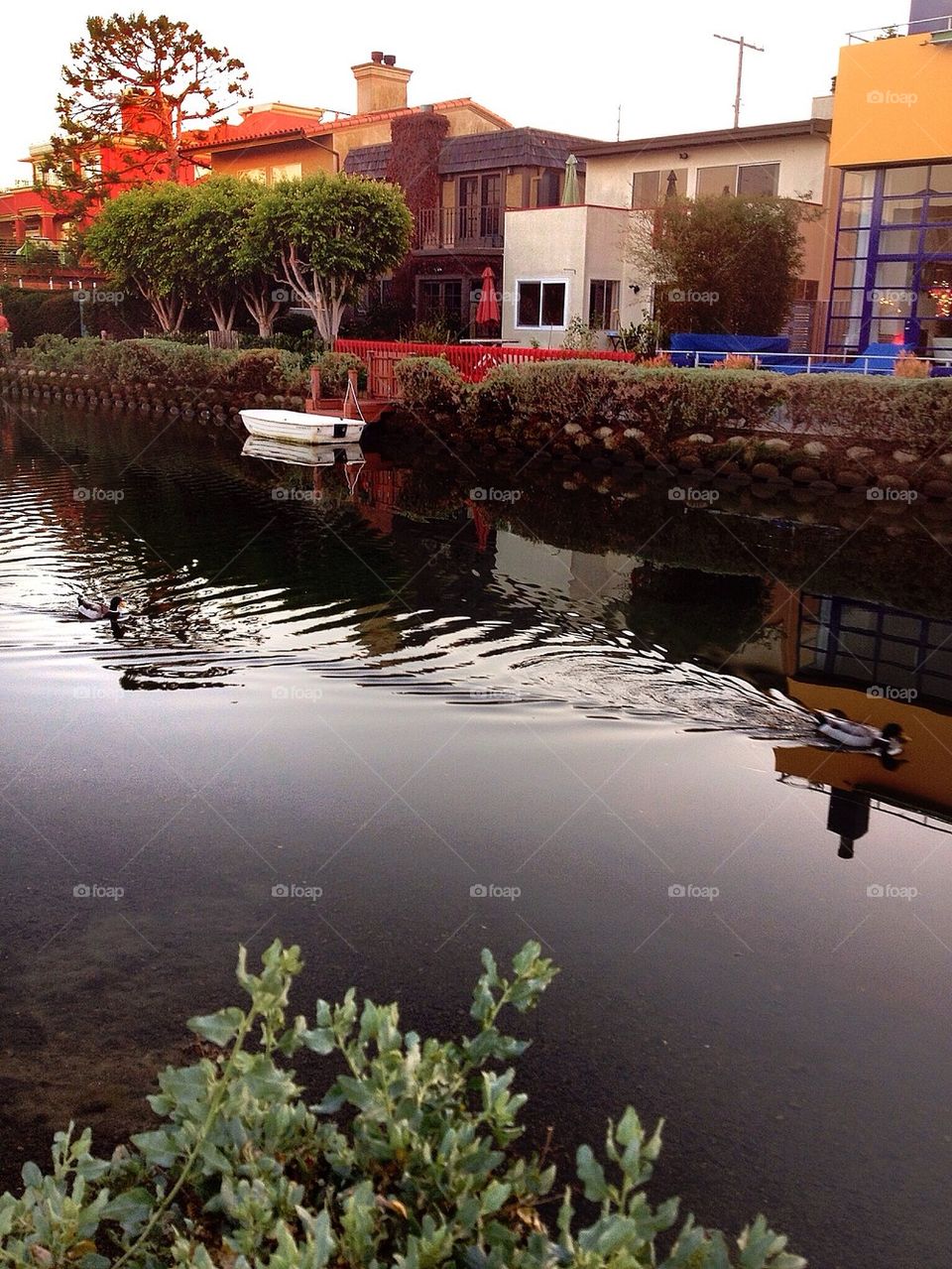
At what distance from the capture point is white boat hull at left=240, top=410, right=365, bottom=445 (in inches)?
1119

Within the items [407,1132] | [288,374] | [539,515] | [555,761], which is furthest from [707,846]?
[288,374]

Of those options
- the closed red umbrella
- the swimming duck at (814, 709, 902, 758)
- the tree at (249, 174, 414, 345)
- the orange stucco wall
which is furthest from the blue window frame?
the swimming duck at (814, 709, 902, 758)

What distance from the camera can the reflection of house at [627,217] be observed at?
105 feet

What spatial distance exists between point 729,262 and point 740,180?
4330mm

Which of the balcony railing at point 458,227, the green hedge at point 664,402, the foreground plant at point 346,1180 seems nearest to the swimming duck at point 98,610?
the foreground plant at point 346,1180

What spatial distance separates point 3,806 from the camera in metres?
8.13

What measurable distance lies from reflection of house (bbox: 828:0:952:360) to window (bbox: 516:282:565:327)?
31.1ft

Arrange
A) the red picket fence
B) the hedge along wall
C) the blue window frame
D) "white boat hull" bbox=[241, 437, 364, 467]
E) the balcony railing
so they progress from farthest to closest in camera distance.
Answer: the balcony railing, the red picket fence, "white boat hull" bbox=[241, 437, 364, 467], the blue window frame, the hedge along wall

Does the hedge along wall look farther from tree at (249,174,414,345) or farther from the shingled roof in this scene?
the shingled roof

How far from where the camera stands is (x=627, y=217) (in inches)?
1399

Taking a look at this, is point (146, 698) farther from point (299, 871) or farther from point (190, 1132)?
point (190, 1132)

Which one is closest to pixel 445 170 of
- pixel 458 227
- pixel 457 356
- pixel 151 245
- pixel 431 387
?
pixel 458 227

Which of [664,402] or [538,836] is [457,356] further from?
[538,836]

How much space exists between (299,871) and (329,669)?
4.62 meters
